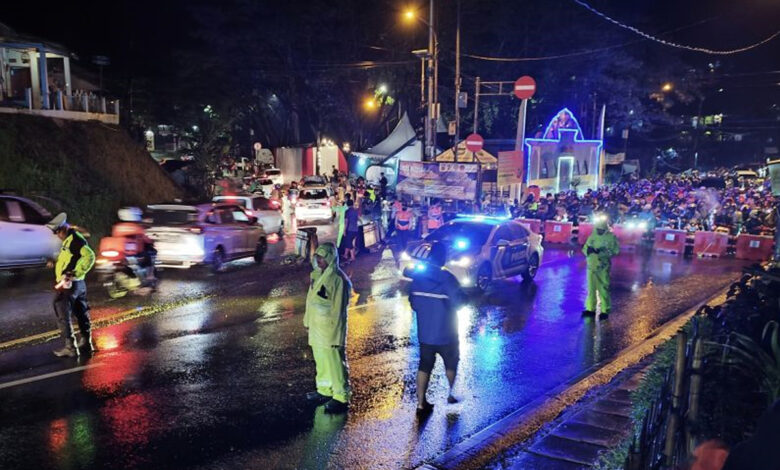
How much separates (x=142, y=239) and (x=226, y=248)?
2.71 meters

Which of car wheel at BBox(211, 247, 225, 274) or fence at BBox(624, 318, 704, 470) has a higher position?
fence at BBox(624, 318, 704, 470)

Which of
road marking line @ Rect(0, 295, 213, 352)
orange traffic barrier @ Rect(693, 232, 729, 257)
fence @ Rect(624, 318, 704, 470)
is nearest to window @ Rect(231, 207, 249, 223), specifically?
road marking line @ Rect(0, 295, 213, 352)

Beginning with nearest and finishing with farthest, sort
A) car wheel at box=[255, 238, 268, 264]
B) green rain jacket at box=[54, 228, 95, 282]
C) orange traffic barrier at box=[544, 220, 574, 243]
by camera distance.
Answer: green rain jacket at box=[54, 228, 95, 282], car wheel at box=[255, 238, 268, 264], orange traffic barrier at box=[544, 220, 574, 243]

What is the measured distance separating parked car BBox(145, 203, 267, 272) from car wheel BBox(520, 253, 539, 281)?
7.13 metres

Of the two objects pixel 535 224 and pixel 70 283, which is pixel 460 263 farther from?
pixel 535 224

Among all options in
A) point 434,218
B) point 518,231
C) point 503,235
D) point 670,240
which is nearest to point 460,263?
point 503,235

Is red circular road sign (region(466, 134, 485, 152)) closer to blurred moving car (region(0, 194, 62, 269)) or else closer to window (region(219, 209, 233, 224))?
window (region(219, 209, 233, 224))

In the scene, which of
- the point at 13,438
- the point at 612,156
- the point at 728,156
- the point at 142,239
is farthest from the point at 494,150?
the point at 728,156

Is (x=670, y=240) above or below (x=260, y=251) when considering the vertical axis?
above

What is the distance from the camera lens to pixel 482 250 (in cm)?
1289

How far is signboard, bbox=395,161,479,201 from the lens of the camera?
21.4m

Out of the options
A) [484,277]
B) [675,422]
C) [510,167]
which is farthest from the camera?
[510,167]

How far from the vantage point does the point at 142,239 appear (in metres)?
12.6

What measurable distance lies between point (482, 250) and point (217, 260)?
6.35m
